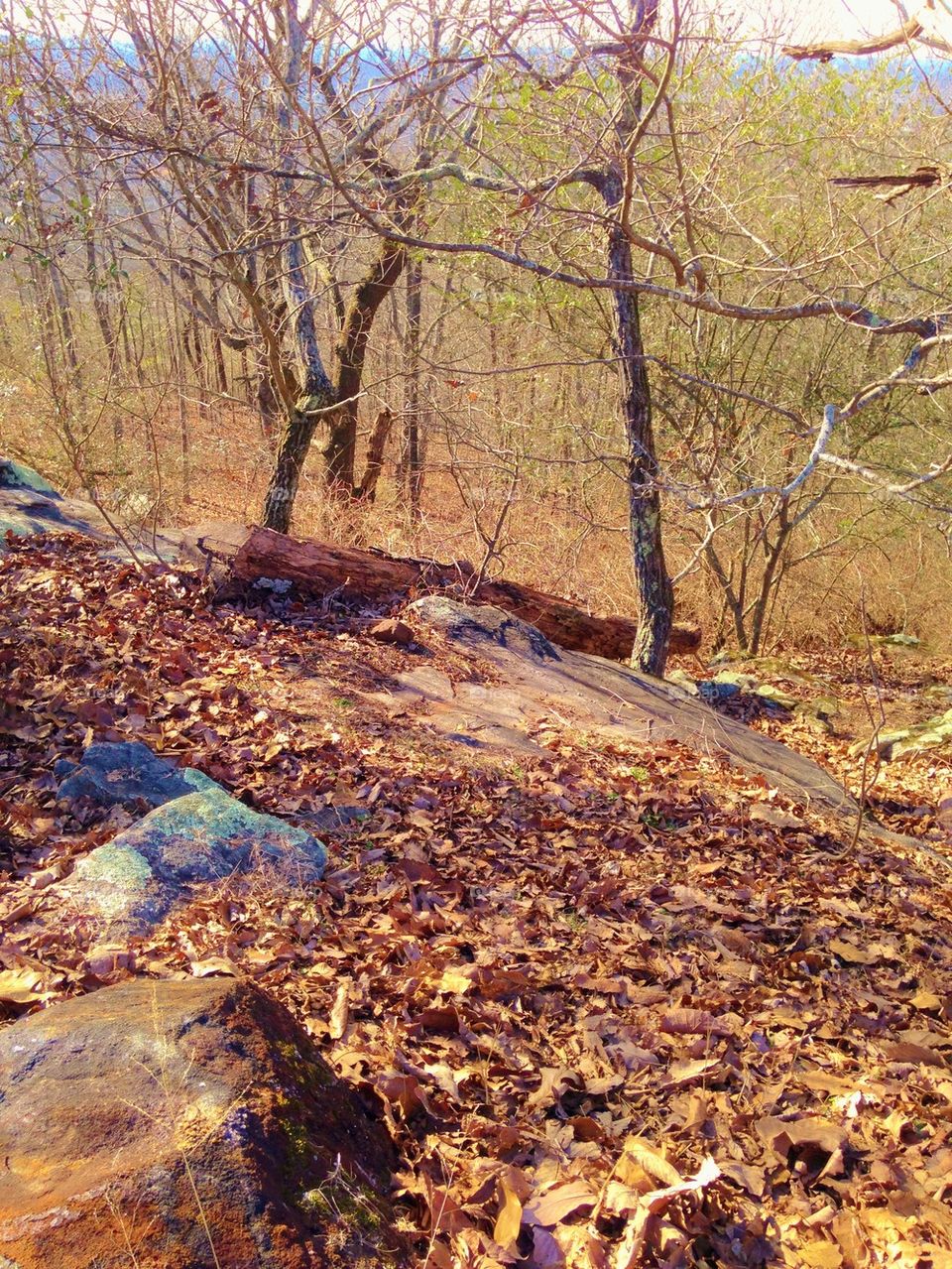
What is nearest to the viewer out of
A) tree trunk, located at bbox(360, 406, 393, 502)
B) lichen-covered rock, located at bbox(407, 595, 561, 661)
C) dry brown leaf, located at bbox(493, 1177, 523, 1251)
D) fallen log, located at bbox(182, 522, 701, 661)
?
dry brown leaf, located at bbox(493, 1177, 523, 1251)

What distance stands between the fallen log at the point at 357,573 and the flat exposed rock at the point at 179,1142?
15.3 ft

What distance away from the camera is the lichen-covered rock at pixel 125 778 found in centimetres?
387

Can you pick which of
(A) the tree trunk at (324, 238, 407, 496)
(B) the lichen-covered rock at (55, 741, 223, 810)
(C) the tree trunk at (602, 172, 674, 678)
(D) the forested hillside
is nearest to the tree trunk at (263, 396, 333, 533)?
(D) the forested hillside

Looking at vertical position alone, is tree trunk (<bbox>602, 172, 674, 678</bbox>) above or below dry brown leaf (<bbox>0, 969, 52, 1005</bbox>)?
above

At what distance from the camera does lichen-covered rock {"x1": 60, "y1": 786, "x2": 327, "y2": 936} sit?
315 cm

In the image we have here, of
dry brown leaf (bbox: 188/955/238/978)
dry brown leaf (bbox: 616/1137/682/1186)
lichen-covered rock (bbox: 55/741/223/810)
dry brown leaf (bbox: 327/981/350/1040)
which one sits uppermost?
lichen-covered rock (bbox: 55/741/223/810)

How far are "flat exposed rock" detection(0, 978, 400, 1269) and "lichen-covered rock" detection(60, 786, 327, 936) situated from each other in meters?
0.92

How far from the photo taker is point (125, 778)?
396 centimetres

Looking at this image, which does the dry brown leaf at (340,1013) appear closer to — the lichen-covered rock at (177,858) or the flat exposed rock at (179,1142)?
the flat exposed rock at (179,1142)

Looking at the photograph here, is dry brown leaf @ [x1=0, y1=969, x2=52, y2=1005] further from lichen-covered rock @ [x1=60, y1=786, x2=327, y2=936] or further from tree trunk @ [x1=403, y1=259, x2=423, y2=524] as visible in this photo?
tree trunk @ [x1=403, y1=259, x2=423, y2=524]

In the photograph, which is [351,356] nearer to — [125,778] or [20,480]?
[20,480]

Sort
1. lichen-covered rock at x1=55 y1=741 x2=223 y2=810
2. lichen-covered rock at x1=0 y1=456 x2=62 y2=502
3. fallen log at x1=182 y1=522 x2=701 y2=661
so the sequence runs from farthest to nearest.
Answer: lichen-covered rock at x1=0 y1=456 x2=62 y2=502, fallen log at x1=182 y1=522 x2=701 y2=661, lichen-covered rock at x1=55 y1=741 x2=223 y2=810

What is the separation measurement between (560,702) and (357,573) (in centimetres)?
192

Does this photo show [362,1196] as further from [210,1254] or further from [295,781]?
[295,781]
